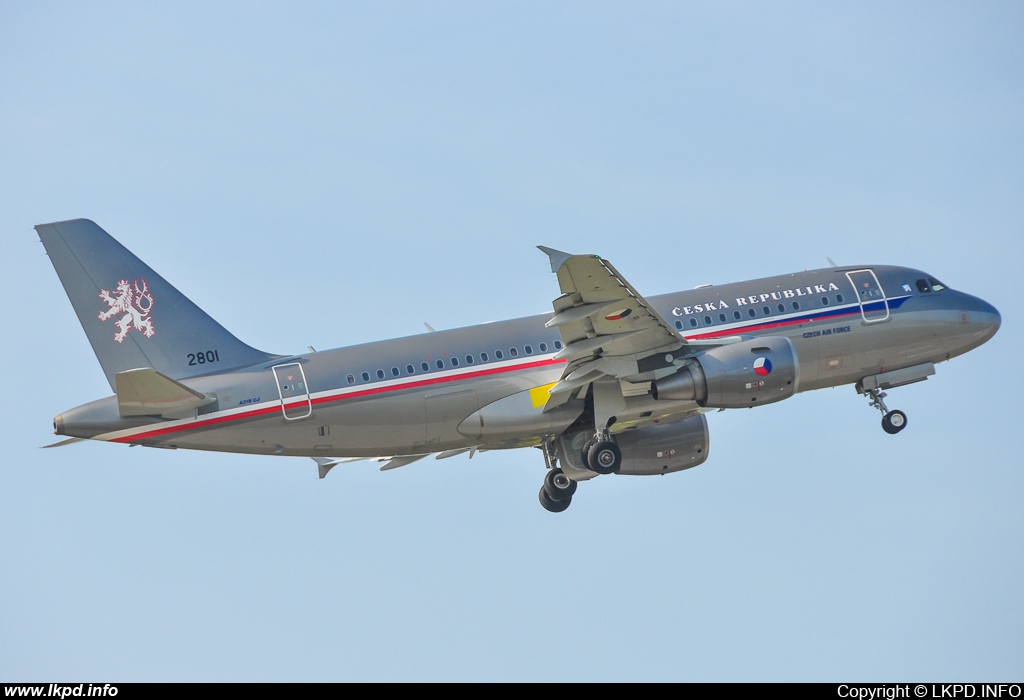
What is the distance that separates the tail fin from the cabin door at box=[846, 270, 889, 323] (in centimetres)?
1876

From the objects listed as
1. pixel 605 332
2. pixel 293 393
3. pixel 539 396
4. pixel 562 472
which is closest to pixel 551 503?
pixel 562 472

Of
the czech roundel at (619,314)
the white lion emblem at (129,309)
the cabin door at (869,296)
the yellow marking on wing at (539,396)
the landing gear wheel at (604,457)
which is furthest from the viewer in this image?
the cabin door at (869,296)

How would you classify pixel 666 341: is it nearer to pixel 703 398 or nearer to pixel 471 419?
pixel 703 398

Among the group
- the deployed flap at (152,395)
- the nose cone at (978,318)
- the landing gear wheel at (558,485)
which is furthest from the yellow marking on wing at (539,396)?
the nose cone at (978,318)

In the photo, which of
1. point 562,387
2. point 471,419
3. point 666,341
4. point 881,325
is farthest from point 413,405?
point 881,325

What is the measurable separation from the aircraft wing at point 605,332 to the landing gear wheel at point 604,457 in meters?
1.83

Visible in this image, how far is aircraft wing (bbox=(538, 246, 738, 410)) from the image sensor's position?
116 feet

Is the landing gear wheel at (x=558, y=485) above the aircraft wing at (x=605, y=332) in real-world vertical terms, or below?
below

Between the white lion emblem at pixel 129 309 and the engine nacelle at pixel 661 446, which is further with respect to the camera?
the engine nacelle at pixel 661 446

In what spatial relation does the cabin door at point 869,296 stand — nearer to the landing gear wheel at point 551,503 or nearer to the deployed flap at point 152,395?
the landing gear wheel at point 551,503

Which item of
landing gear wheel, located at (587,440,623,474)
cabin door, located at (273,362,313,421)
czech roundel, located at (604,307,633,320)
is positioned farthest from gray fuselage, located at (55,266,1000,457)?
czech roundel, located at (604,307,633,320)

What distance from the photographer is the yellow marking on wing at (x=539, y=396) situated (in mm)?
39147

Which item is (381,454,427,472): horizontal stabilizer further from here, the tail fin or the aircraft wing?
the tail fin

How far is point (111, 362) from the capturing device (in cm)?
3700
